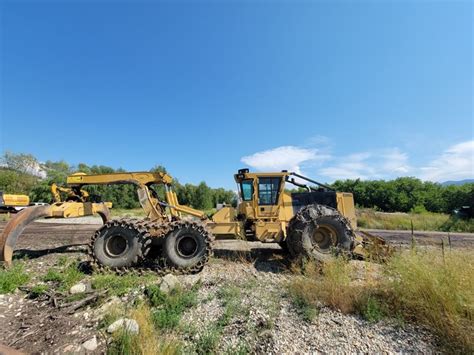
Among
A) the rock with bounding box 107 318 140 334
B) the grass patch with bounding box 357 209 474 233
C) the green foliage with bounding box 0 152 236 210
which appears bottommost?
the grass patch with bounding box 357 209 474 233

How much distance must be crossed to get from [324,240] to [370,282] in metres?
2.33

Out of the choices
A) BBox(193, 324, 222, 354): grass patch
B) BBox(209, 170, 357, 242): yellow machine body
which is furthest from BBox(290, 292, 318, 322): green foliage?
BBox(209, 170, 357, 242): yellow machine body

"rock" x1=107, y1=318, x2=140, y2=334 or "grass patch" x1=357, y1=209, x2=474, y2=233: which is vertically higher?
"rock" x1=107, y1=318, x2=140, y2=334

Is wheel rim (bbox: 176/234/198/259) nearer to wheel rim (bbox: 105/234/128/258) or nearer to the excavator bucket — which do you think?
wheel rim (bbox: 105/234/128/258)

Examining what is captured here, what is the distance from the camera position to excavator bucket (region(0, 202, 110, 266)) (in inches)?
251

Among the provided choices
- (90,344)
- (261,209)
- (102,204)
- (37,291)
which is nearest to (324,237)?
(261,209)

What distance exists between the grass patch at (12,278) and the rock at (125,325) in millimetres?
3120

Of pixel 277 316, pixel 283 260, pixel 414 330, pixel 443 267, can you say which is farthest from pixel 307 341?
pixel 283 260

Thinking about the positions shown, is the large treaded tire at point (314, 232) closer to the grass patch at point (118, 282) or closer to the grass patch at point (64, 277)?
the grass patch at point (118, 282)

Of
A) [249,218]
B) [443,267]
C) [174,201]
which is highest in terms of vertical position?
[174,201]

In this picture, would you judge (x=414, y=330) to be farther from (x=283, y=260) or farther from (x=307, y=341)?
(x=283, y=260)

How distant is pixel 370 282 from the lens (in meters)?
4.77

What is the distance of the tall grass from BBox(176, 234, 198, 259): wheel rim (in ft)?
9.50

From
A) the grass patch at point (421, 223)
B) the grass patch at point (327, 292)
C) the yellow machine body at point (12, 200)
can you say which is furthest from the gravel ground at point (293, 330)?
the yellow machine body at point (12, 200)
